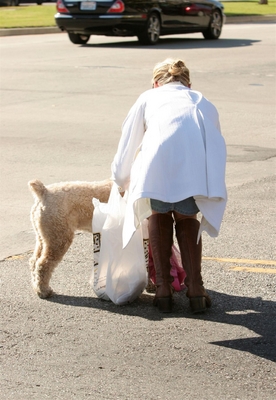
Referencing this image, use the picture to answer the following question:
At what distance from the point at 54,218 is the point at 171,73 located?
1.21m

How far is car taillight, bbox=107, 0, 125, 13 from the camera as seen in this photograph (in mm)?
19109

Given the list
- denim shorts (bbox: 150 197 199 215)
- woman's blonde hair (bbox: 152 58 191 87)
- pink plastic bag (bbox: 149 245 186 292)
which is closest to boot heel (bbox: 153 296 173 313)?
pink plastic bag (bbox: 149 245 186 292)

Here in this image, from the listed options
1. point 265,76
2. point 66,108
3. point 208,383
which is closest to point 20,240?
point 208,383

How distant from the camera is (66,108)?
12195 millimetres

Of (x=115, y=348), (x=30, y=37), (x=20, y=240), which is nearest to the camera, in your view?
(x=115, y=348)

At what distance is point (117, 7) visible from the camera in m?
19.2

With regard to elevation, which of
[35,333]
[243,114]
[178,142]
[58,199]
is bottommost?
[243,114]

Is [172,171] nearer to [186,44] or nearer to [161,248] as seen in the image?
[161,248]

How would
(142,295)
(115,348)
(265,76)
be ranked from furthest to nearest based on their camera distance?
1. (265,76)
2. (142,295)
3. (115,348)

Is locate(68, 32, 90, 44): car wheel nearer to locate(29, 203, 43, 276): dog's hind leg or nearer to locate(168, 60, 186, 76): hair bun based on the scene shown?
locate(29, 203, 43, 276): dog's hind leg

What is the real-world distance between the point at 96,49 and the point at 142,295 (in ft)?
49.1

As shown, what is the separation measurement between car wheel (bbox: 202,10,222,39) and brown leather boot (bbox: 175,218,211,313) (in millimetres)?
18034

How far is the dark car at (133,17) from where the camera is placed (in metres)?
19.2

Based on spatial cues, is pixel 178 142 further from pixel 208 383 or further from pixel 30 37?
pixel 30 37
